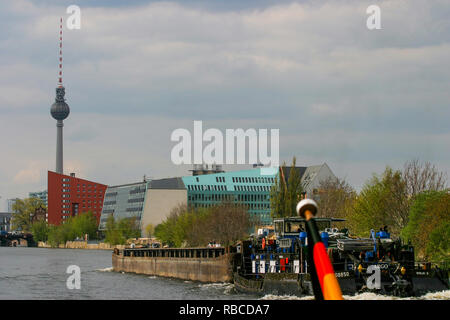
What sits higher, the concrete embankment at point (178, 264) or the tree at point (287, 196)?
the tree at point (287, 196)

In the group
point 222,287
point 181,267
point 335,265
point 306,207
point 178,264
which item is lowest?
point 222,287

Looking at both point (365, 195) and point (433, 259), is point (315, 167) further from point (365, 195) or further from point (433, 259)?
point (433, 259)

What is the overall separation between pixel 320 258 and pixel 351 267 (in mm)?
36574

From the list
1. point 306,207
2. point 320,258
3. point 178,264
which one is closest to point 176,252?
point 178,264

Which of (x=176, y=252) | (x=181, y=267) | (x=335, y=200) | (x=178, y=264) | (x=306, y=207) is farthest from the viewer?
(x=335, y=200)

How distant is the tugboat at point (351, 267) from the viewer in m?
42.9

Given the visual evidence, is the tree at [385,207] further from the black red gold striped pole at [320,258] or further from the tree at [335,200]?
the black red gold striped pole at [320,258]

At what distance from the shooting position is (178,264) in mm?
84000

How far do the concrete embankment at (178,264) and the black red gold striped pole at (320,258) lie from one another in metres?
56.9

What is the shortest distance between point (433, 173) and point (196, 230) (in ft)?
168

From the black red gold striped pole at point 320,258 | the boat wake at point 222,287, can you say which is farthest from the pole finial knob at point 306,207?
the boat wake at point 222,287

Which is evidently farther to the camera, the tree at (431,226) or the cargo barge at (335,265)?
the tree at (431,226)

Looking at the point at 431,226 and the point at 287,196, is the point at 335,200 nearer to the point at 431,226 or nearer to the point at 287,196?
the point at 287,196
